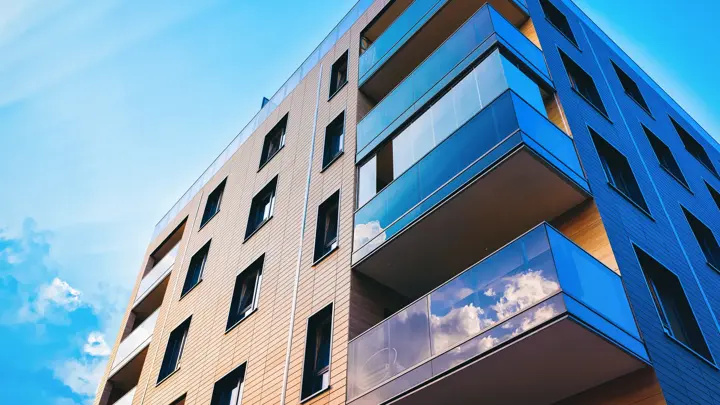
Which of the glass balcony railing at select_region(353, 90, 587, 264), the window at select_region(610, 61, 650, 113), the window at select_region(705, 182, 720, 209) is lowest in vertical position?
the glass balcony railing at select_region(353, 90, 587, 264)

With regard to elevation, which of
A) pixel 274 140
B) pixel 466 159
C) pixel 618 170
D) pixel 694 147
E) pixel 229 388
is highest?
pixel 274 140

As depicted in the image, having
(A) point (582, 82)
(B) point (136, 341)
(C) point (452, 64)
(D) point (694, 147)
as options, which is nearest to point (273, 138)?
(B) point (136, 341)

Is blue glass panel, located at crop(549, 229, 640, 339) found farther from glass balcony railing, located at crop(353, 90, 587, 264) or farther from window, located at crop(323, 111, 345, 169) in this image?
window, located at crop(323, 111, 345, 169)

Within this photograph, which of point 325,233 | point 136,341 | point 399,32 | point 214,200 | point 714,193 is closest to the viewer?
point 325,233

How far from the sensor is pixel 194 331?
1611cm

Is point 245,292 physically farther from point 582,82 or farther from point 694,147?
point 694,147

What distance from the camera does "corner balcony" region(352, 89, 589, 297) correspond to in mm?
9656

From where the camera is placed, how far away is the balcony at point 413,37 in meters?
14.1

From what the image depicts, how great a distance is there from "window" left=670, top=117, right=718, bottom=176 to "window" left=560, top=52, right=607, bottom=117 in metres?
6.23

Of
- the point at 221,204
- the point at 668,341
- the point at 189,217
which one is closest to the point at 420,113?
the point at 668,341

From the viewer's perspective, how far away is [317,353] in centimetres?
1145

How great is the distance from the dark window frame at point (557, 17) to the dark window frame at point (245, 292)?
9883mm

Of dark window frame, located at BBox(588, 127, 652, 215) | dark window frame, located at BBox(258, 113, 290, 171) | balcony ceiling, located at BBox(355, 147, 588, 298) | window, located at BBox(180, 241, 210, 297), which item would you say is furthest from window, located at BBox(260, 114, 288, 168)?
dark window frame, located at BBox(588, 127, 652, 215)

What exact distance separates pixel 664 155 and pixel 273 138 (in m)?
11.8
